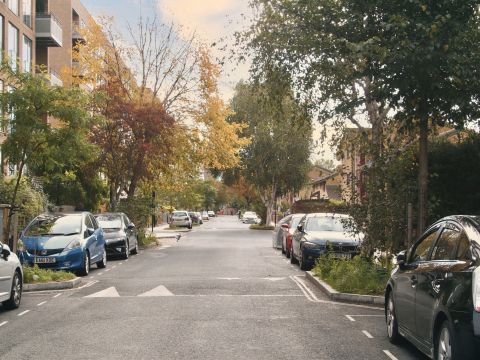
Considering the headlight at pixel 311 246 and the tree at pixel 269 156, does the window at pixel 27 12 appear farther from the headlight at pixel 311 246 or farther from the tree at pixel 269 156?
the headlight at pixel 311 246

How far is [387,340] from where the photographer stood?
28.8 feet

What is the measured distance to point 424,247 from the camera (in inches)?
304

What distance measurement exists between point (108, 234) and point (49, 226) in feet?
17.1

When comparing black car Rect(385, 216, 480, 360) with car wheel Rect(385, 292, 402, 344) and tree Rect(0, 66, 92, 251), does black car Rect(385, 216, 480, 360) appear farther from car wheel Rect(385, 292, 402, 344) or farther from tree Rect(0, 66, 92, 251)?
tree Rect(0, 66, 92, 251)

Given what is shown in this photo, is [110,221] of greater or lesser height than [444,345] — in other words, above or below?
above

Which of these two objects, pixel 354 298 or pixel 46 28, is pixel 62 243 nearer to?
pixel 354 298

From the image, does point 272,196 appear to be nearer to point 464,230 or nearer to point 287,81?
point 287,81

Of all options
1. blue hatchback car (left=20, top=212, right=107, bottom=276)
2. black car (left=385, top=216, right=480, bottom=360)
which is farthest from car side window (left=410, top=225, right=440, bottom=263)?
blue hatchback car (left=20, top=212, right=107, bottom=276)

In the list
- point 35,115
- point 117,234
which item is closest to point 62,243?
point 35,115

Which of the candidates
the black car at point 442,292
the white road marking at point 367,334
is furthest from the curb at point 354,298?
the black car at point 442,292

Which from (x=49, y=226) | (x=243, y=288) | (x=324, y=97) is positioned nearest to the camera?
(x=243, y=288)

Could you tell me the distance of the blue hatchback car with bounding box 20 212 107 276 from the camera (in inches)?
671

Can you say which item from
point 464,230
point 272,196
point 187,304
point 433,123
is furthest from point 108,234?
point 272,196

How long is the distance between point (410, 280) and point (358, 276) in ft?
19.7
